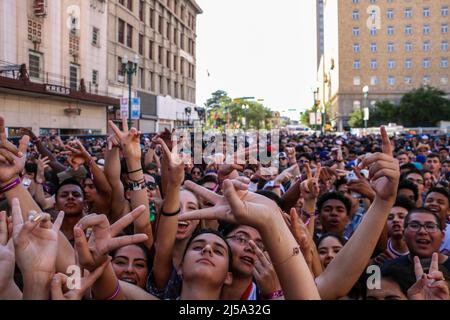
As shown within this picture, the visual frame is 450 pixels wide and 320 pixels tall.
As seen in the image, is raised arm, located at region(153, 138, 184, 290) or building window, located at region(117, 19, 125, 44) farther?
building window, located at region(117, 19, 125, 44)

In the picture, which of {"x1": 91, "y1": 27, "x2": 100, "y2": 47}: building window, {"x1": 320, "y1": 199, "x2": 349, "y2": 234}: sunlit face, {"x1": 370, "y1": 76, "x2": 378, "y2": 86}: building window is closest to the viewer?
{"x1": 320, "y1": 199, "x2": 349, "y2": 234}: sunlit face

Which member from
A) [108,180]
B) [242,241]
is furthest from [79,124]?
[242,241]

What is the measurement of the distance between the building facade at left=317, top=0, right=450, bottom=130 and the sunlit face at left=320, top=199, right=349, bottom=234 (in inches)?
2587

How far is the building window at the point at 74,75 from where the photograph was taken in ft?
92.9

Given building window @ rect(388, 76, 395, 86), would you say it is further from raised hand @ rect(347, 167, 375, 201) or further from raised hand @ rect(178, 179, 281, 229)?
raised hand @ rect(178, 179, 281, 229)

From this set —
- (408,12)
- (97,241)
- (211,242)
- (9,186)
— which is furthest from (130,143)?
(408,12)

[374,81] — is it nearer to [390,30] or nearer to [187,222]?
[390,30]

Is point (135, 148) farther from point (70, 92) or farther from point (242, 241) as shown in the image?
point (70, 92)

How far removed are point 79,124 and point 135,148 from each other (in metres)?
26.5

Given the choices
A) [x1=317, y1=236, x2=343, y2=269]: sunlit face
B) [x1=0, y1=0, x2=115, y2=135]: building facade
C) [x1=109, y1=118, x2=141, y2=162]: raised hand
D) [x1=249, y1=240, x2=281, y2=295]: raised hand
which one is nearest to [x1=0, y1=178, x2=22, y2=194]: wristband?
[x1=109, y1=118, x2=141, y2=162]: raised hand

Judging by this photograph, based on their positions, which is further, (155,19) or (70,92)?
(155,19)

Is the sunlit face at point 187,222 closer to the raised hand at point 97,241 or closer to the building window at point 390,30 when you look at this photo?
the raised hand at point 97,241

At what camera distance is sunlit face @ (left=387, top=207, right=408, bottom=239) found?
14.0ft

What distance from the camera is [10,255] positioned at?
2309 mm
